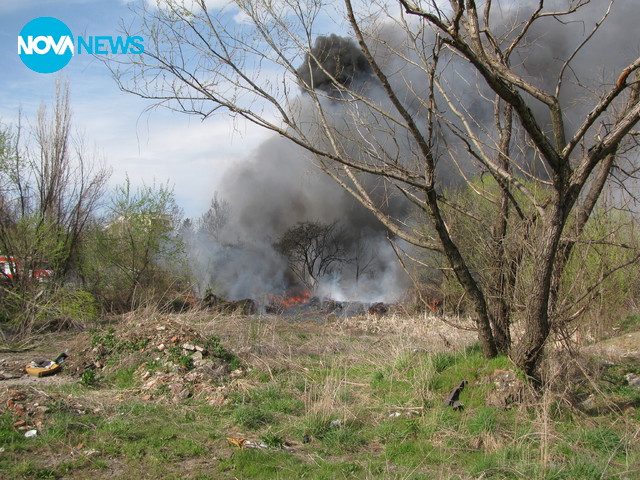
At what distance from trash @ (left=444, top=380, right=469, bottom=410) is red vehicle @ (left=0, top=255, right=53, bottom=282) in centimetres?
1108

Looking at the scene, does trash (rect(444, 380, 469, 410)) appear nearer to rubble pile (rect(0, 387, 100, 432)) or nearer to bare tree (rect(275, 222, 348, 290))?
rubble pile (rect(0, 387, 100, 432))

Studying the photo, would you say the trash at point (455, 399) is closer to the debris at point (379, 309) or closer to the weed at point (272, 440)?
the weed at point (272, 440)

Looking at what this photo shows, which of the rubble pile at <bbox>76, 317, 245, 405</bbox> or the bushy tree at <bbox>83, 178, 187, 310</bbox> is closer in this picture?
the rubble pile at <bbox>76, 317, 245, 405</bbox>

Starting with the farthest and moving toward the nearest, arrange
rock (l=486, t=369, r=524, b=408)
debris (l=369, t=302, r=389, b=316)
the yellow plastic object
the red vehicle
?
1. debris (l=369, t=302, r=389, b=316)
2. the red vehicle
3. the yellow plastic object
4. rock (l=486, t=369, r=524, b=408)

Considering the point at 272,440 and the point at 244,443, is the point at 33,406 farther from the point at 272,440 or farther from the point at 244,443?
the point at 272,440

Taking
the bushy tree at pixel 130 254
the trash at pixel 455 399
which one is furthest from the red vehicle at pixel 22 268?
the trash at pixel 455 399

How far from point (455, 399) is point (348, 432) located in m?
1.29

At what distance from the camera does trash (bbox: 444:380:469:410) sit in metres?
5.51

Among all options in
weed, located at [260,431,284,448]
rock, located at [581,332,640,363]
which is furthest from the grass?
rock, located at [581,332,640,363]

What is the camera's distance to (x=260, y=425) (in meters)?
5.42

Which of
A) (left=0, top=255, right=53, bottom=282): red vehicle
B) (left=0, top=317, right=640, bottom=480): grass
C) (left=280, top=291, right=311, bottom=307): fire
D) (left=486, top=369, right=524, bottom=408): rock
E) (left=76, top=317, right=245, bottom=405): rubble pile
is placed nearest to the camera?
(left=0, top=317, right=640, bottom=480): grass

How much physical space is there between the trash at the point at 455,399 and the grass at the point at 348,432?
2.7 inches

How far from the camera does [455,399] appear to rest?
563 centimetres

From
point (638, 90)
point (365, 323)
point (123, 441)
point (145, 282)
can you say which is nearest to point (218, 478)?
point (123, 441)
